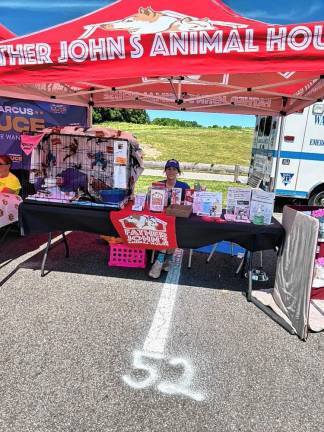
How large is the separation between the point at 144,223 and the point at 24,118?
390 centimetres

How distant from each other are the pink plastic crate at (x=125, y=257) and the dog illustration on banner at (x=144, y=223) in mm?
816

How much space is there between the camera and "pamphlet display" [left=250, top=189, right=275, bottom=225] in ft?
12.0

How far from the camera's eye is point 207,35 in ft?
8.66

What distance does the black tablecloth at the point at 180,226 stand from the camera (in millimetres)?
3551

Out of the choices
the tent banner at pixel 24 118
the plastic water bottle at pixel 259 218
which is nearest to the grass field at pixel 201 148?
the tent banner at pixel 24 118

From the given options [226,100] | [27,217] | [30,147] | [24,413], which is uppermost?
[226,100]

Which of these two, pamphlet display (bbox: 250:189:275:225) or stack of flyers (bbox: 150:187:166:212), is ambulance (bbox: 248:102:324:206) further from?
stack of flyers (bbox: 150:187:166:212)

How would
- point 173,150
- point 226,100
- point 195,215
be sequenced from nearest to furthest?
point 195,215 < point 226,100 < point 173,150

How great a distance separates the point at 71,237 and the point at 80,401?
3653mm

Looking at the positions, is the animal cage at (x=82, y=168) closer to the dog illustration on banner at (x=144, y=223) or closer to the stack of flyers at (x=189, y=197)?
the dog illustration on banner at (x=144, y=223)

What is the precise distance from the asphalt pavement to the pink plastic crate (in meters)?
0.23

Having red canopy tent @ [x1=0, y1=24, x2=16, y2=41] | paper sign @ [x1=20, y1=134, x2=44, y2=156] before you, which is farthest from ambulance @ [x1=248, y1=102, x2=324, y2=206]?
red canopy tent @ [x1=0, y1=24, x2=16, y2=41]

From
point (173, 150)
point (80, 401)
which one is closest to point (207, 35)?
point (80, 401)

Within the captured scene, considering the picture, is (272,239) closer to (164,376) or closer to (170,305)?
(170,305)
